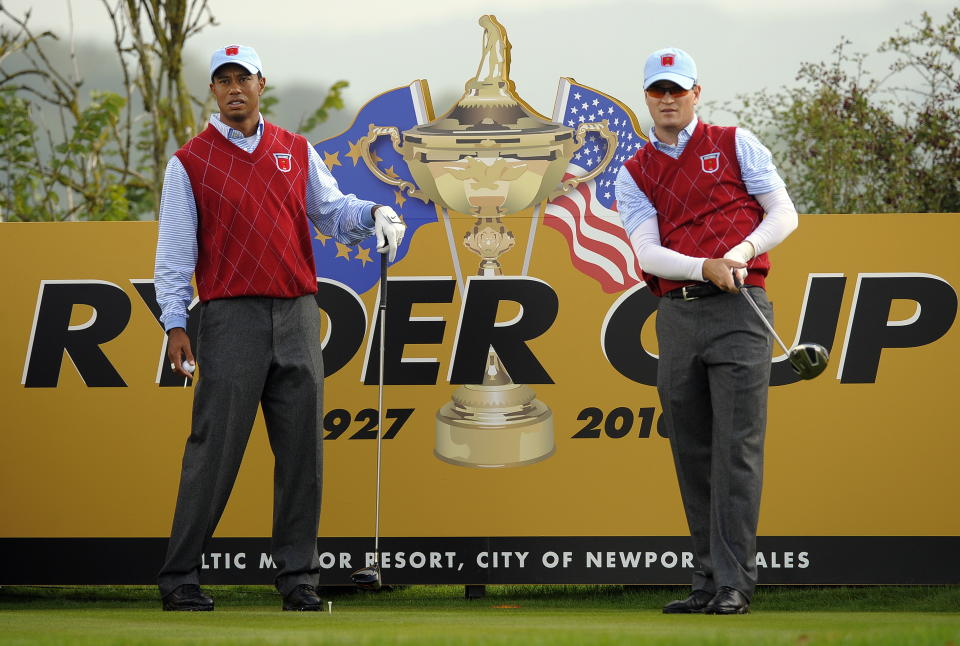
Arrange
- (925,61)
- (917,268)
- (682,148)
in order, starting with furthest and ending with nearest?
(925,61)
(917,268)
(682,148)

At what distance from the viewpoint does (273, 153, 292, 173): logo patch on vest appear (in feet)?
13.0

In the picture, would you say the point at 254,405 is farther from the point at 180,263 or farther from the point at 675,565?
the point at 675,565

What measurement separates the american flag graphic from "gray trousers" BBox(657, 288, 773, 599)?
89cm

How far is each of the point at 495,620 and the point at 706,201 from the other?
1460 millimetres

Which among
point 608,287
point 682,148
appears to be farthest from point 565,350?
point 682,148

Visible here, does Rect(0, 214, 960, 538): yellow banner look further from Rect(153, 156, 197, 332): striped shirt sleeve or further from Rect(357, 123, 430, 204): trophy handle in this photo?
Rect(153, 156, 197, 332): striped shirt sleeve

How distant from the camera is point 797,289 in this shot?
15.4ft

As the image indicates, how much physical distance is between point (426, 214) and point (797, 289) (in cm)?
149

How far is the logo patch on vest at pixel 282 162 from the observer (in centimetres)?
396

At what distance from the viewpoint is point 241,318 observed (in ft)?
12.7

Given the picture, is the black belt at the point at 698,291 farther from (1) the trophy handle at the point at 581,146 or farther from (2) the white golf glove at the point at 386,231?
(1) the trophy handle at the point at 581,146

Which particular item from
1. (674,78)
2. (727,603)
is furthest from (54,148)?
(727,603)

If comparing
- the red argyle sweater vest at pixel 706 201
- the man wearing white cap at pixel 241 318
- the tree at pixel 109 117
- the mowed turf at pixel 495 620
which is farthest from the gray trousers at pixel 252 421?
the tree at pixel 109 117

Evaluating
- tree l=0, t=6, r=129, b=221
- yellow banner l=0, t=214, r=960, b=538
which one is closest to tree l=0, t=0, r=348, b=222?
tree l=0, t=6, r=129, b=221
